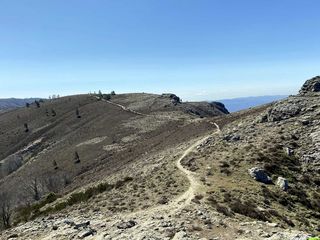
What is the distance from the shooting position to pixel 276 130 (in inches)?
2356

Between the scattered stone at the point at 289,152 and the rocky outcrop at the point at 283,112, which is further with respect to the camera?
the rocky outcrop at the point at 283,112

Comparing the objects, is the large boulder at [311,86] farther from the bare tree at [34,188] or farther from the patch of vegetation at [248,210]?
the bare tree at [34,188]

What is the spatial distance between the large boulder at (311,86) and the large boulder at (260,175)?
41.5 m

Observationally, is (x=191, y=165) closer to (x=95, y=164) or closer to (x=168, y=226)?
(x=168, y=226)

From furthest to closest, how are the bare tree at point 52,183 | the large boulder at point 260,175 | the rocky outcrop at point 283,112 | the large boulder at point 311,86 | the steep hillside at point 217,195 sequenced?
1. the bare tree at point 52,183
2. the large boulder at point 311,86
3. the rocky outcrop at point 283,112
4. the large boulder at point 260,175
5. the steep hillside at point 217,195

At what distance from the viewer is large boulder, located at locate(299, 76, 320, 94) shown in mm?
79938

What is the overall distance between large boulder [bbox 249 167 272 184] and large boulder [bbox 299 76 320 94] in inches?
1633

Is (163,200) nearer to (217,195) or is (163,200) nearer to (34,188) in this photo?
(217,195)

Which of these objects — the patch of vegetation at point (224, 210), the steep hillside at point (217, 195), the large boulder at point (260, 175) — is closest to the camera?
the steep hillside at point (217, 195)

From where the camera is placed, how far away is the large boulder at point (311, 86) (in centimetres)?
7994

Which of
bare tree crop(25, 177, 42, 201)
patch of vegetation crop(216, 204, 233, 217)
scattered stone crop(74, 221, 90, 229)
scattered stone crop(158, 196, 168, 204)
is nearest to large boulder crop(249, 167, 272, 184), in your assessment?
patch of vegetation crop(216, 204, 233, 217)

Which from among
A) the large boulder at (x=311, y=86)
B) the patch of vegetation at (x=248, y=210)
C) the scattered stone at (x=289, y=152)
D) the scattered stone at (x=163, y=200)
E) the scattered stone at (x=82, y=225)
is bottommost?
the scattered stone at (x=82, y=225)

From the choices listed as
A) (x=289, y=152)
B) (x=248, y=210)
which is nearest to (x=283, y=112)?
(x=289, y=152)

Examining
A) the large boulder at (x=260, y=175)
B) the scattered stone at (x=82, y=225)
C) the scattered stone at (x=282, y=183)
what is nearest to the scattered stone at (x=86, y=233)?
the scattered stone at (x=82, y=225)
